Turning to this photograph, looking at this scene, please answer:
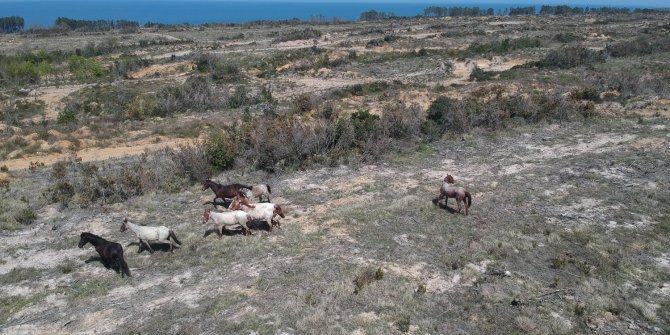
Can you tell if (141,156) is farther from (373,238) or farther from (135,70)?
(135,70)

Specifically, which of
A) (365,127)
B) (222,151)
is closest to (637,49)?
(365,127)

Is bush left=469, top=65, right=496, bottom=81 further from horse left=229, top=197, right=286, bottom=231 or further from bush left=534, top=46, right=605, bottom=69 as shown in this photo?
horse left=229, top=197, right=286, bottom=231

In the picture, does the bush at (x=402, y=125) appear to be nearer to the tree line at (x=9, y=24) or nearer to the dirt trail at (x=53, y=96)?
the dirt trail at (x=53, y=96)

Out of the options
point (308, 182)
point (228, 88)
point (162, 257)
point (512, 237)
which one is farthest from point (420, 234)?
point (228, 88)

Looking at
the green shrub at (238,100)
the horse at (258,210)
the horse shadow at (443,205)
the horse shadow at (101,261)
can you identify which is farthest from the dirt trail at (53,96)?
the horse shadow at (443,205)

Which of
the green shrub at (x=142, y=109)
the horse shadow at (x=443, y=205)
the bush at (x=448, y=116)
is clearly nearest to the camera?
the horse shadow at (x=443, y=205)

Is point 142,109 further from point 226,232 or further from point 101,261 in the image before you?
point 101,261

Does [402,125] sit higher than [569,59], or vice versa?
[569,59]
